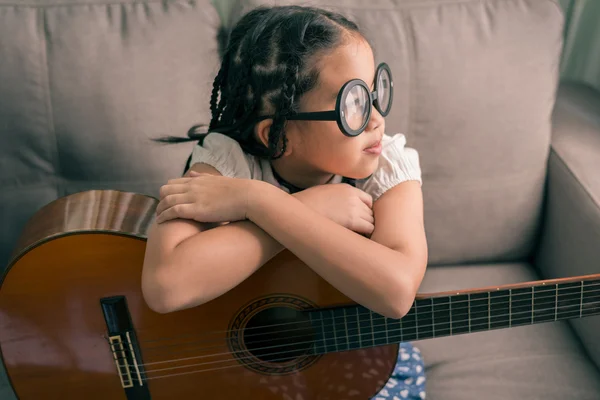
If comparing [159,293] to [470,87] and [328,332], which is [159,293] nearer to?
[328,332]

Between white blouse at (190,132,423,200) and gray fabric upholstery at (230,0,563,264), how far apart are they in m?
0.20


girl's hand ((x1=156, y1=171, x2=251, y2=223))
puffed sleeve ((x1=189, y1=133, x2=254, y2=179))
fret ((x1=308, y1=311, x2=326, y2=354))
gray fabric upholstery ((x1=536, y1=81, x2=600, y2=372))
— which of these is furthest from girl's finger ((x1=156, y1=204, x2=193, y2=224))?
gray fabric upholstery ((x1=536, y1=81, x2=600, y2=372))

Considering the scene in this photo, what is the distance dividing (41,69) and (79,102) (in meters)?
0.10

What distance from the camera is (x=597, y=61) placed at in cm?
169

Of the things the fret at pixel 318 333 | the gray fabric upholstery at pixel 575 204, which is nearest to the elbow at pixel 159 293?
the fret at pixel 318 333

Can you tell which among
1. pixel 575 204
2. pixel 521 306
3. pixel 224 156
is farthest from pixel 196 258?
pixel 575 204

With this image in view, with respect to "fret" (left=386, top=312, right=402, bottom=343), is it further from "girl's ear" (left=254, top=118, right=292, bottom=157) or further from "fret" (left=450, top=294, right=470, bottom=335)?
"girl's ear" (left=254, top=118, right=292, bottom=157)

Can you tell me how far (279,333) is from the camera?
95 centimetres

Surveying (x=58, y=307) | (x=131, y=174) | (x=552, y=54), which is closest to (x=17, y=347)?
(x=58, y=307)

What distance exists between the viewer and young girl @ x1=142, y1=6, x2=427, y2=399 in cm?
85

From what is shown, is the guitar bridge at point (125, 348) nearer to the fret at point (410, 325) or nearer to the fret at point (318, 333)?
the fret at point (318, 333)

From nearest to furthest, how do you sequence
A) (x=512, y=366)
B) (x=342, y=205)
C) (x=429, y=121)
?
(x=342, y=205) → (x=512, y=366) → (x=429, y=121)

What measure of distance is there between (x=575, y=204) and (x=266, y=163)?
0.68 meters

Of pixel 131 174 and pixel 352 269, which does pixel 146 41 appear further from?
pixel 352 269
